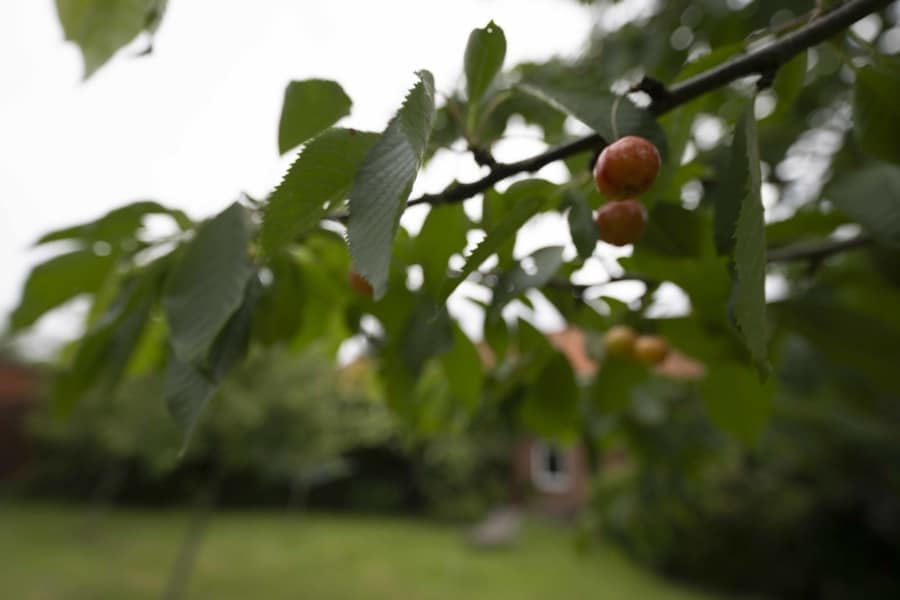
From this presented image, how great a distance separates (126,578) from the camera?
8.80m

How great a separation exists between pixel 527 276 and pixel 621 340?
0.60 meters

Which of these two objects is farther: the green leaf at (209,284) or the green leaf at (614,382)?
the green leaf at (614,382)

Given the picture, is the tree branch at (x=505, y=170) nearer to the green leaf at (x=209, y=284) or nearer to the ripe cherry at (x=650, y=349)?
the green leaf at (x=209, y=284)

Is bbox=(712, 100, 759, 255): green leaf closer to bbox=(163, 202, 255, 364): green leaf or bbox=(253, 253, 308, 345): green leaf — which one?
bbox=(163, 202, 255, 364): green leaf

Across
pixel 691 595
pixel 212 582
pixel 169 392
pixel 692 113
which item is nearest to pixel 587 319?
pixel 692 113

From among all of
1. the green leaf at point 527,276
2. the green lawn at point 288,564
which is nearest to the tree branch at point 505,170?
the green leaf at point 527,276

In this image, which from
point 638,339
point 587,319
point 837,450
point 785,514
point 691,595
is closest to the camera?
point 587,319

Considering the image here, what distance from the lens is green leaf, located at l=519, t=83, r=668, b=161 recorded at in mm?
604

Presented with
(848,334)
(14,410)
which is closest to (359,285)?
(848,334)

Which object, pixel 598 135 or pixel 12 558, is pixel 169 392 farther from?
pixel 12 558

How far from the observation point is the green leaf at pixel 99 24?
0.72 meters

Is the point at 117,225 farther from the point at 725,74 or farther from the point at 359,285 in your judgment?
the point at 725,74

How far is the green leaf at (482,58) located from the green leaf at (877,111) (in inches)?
16.9

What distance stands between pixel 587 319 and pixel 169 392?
67 centimetres
